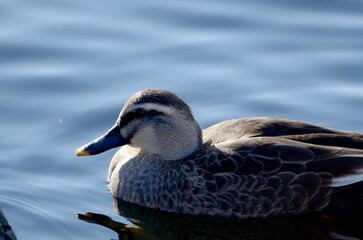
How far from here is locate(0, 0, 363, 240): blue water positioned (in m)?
11.1

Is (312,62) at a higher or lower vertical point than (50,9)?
lower

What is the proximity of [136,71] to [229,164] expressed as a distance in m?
3.58

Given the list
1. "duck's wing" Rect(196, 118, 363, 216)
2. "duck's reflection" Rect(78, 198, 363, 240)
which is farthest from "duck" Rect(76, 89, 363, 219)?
"duck's reflection" Rect(78, 198, 363, 240)

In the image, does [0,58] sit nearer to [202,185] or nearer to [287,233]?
[202,185]

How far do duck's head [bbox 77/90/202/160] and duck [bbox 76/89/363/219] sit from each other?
0.5 inches

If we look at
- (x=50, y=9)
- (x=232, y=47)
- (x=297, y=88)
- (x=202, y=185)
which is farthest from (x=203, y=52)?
(x=202, y=185)

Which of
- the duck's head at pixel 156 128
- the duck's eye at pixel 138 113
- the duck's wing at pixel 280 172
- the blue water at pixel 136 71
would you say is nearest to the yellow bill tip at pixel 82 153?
the duck's head at pixel 156 128

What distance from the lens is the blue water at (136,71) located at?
1108 cm

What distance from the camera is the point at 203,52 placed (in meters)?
13.5

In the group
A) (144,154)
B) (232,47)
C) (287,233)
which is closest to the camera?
(287,233)

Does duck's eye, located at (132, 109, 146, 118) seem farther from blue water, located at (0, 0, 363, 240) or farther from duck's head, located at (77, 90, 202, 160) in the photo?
blue water, located at (0, 0, 363, 240)

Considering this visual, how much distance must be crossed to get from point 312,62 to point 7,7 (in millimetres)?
5383

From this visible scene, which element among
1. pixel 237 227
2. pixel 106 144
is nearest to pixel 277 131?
pixel 237 227

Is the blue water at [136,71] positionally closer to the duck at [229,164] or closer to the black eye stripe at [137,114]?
the duck at [229,164]
